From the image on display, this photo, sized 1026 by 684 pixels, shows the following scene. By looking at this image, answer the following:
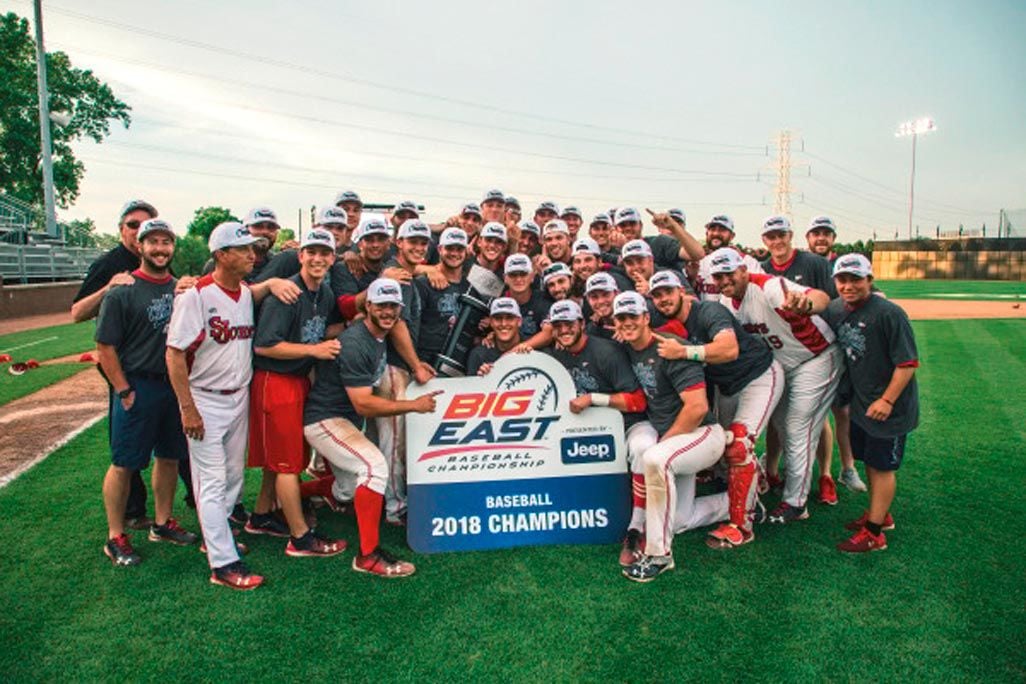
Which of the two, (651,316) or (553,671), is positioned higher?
(651,316)

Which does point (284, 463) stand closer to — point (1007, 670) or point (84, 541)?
point (84, 541)

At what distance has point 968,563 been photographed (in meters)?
4.55

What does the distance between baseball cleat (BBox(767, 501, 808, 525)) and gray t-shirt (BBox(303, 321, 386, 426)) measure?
11.2 ft

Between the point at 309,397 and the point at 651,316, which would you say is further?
the point at 651,316

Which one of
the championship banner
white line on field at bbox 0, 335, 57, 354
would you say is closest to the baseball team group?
the championship banner

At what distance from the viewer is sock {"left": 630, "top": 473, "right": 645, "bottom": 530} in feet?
15.9

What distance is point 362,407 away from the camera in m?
4.73

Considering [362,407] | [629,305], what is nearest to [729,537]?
[629,305]

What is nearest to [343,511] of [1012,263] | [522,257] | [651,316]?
[522,257]

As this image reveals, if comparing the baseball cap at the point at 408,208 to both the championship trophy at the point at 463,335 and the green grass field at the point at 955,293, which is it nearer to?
the championship trophy at the point at 463,335

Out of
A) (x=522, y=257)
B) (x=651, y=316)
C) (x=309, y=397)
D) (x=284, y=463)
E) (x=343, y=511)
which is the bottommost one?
(x=343, y=511)

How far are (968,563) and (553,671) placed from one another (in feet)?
10.4

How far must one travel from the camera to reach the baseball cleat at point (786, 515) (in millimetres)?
5384

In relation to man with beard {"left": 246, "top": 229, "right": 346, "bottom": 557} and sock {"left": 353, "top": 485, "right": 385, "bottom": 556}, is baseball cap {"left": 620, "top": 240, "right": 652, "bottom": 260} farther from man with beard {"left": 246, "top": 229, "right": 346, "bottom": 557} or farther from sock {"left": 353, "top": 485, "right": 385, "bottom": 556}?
sock {"left": 353, "top": 485, "right": 385, "bottom": 556}
